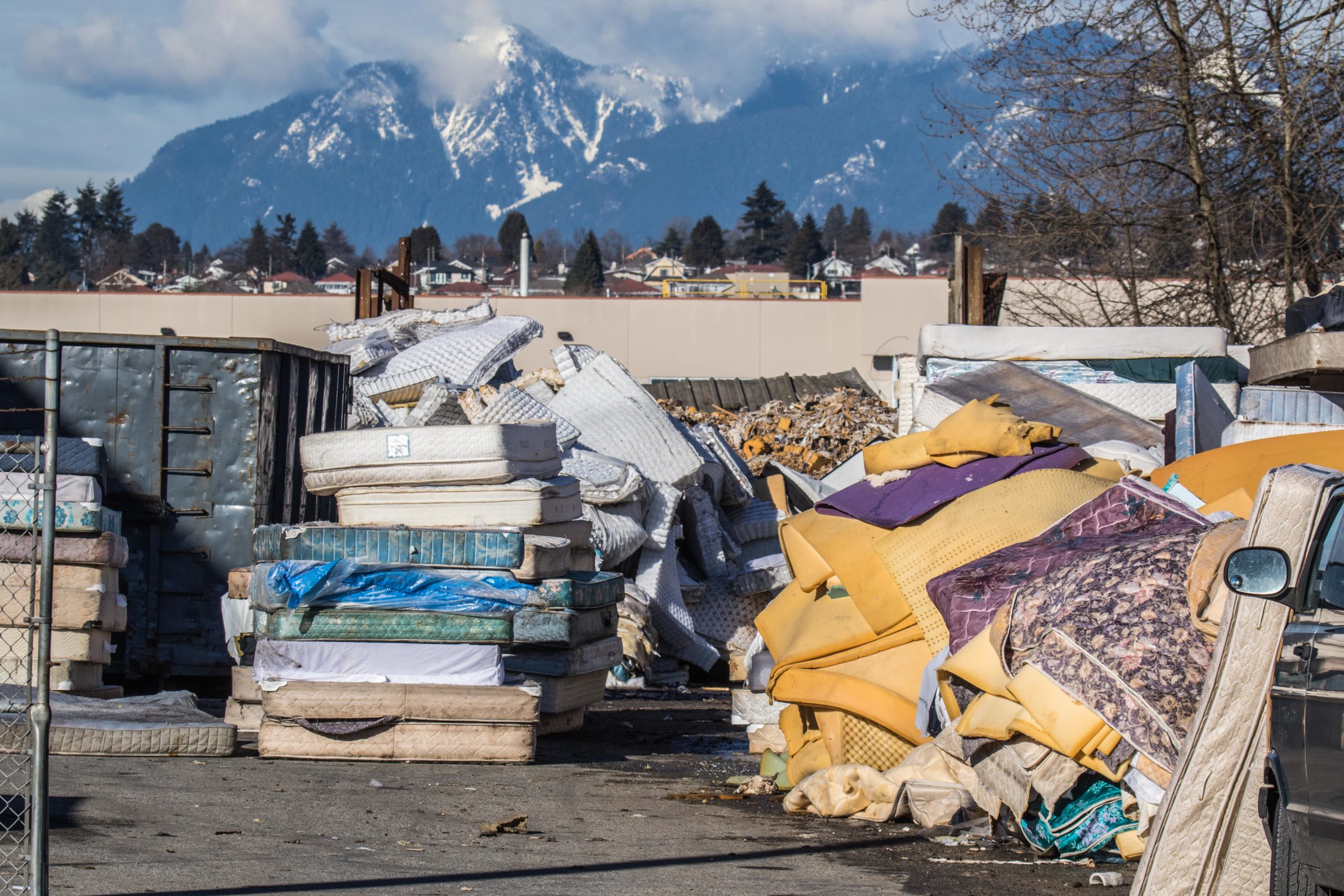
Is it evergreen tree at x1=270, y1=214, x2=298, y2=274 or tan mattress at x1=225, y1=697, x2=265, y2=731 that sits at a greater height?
evergreen tree at x1=270, y1=214, x2=298, y2=274

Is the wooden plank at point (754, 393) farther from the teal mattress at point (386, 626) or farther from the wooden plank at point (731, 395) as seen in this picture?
the teal mattress at point (386, 626)

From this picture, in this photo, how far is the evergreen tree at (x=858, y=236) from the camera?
412ft

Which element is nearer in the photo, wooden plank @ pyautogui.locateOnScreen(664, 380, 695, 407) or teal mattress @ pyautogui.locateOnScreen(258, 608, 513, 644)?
teal mattress @ pyautogui.locateOnScreen(258, 608, 513, 644)

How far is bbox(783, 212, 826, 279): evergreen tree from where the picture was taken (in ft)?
334

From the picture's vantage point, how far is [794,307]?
32.8m

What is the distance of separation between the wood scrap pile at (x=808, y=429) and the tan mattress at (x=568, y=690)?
24.6 feet

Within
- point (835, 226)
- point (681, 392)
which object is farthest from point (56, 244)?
point (681, 392)

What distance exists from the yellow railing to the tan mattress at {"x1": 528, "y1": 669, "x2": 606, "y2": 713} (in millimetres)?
26397

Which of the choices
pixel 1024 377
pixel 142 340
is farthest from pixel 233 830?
pixel 1024 377

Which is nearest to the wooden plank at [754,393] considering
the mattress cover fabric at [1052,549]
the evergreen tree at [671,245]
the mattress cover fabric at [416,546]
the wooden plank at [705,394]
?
the wooden plank at [705,394]

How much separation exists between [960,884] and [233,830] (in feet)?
7.70

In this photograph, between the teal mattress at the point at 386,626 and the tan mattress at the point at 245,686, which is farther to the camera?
the tan mattress at the point at 245,686

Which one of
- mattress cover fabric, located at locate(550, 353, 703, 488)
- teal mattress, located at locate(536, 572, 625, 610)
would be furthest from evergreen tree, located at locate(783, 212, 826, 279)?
teal mattress, located at locate(536, 572, 625, 610)

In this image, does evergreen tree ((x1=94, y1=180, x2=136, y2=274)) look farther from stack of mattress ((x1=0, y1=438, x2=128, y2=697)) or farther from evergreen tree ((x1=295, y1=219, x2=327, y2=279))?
stack of mattress ((x1=0, y1=438, x2=128, y2=697))
